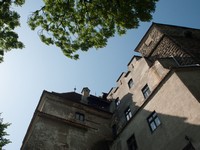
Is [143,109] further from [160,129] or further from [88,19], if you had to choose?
[88,19]

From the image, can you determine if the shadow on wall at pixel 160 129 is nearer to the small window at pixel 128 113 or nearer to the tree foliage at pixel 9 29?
the small window at pixel 128 113

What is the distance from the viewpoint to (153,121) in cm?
1345

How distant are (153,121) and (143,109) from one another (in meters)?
1.57

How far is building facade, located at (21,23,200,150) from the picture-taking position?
11.6 meters

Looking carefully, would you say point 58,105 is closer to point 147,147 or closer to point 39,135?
point 39,135

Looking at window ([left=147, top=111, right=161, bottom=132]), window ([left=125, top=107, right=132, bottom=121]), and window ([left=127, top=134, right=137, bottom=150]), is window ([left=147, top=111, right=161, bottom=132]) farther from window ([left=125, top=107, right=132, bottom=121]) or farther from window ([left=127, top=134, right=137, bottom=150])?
window ([left=125, top=107, right=132, bottom=121])

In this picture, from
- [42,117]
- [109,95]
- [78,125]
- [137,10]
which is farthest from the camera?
[109,95]

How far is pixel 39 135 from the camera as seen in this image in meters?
15.1

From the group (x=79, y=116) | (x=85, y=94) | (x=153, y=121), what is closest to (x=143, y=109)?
(x=153, y=121)

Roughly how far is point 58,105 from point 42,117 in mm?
2312

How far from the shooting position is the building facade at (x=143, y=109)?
37.9 ft

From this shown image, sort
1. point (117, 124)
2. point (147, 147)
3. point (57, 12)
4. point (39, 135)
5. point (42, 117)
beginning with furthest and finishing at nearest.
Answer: point (117, 124) < point (42, 117) < point (39, 135) < point (147, 147) < point (57, 12)

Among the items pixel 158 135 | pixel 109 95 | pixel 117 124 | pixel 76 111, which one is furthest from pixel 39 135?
pixel 109 95

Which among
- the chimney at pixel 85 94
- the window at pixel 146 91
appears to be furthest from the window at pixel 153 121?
the chimney at pixel 85 94
